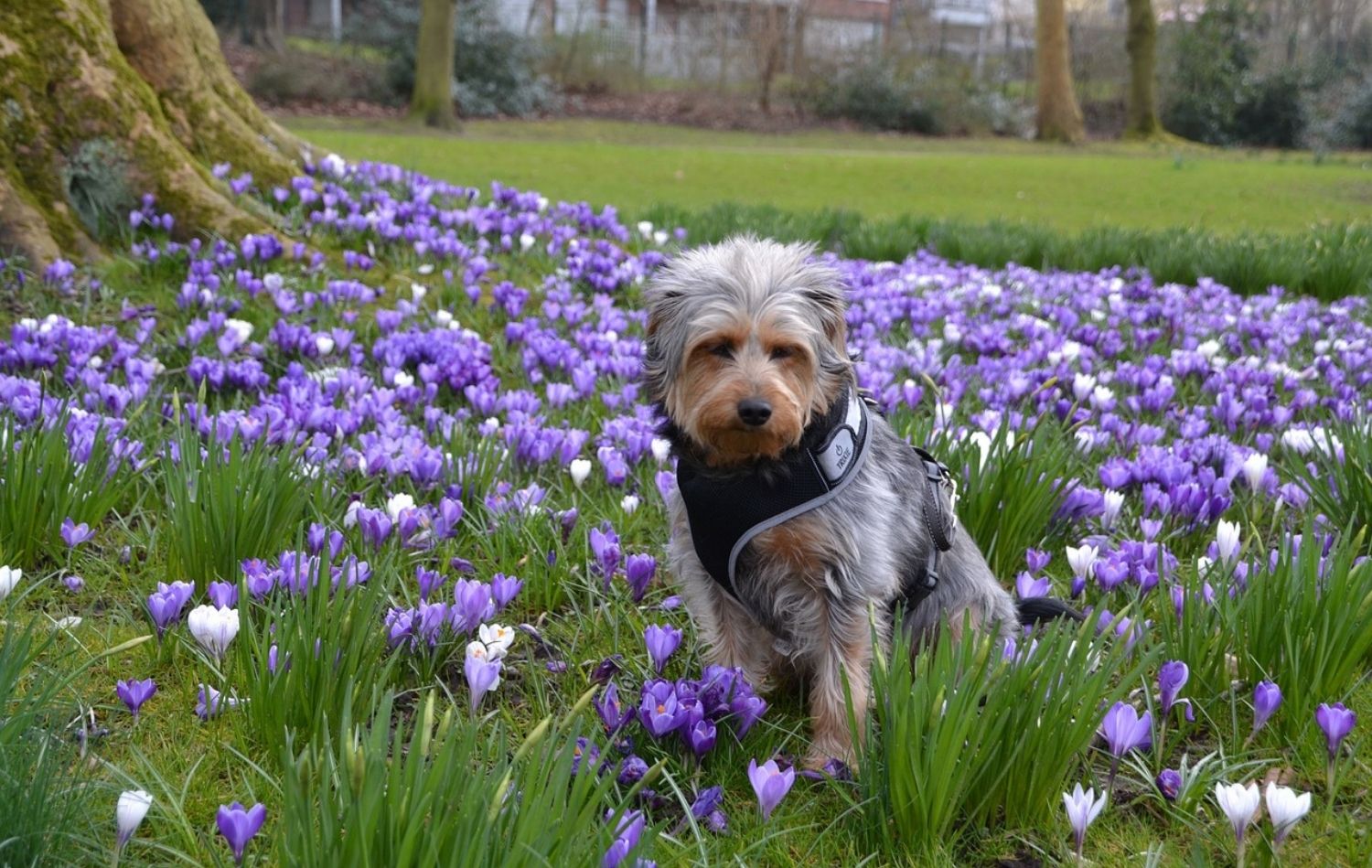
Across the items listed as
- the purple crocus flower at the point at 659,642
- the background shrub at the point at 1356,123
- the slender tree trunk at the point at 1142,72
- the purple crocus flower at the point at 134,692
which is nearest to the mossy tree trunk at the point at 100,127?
the purple crocus flower at the point at 134,692

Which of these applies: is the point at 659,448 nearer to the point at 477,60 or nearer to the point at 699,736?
the point at 699,736

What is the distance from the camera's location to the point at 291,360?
556 centimetres

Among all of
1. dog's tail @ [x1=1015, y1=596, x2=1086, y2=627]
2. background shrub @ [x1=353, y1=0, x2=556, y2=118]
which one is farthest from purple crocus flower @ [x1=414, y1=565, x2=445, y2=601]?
background shrub @ [x1=353, y1=0, x2=556, y2=118]

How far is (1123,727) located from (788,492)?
0.97 meters

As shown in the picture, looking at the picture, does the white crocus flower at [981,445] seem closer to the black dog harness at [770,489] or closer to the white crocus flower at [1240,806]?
the black dog harness at [770,489]

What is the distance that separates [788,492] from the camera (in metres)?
3.05

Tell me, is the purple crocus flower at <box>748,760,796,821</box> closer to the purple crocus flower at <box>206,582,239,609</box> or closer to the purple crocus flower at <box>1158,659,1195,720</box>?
the purple crocus flower at <box>1158,659,1195,720</box>

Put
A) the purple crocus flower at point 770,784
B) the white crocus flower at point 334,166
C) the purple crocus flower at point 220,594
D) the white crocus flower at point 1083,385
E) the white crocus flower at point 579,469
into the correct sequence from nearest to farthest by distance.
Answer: the purple crocus flower at point 770,784, the purple crocus flower at point 220,594, the white crocus flower at point 579,469, the white crocus flower at point 1083,385, the white crocus flower at point 334,166

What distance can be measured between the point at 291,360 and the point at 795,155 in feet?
59.4

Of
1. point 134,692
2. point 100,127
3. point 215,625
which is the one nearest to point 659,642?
point 215,625

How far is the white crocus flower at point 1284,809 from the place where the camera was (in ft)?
7.16

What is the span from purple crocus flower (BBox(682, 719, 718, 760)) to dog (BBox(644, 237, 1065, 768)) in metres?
0.39

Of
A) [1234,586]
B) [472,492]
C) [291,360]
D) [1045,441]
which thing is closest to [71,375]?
[291,360]

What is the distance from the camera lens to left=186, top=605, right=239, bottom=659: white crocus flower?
2744 mm
